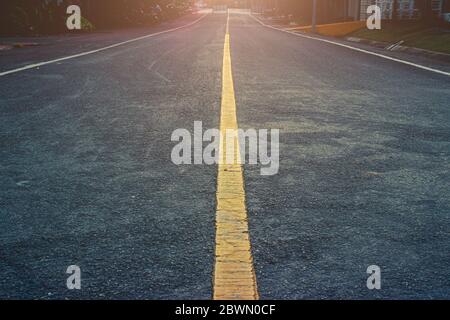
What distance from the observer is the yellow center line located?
2.00m

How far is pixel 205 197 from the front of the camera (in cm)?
300

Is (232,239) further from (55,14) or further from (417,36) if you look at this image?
(55,14)

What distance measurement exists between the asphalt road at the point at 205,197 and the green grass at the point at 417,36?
30.0 feet

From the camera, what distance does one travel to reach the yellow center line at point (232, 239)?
78.8 inches

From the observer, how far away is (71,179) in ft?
10.9

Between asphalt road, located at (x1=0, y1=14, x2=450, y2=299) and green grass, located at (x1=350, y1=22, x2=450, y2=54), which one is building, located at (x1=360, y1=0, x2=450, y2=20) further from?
asphalt road, located at (x1=0, y1=14, x2=450, y2=299)

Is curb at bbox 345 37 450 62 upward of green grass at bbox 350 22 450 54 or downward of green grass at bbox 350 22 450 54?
downward

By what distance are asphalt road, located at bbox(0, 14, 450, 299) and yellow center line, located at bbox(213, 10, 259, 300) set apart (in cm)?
4

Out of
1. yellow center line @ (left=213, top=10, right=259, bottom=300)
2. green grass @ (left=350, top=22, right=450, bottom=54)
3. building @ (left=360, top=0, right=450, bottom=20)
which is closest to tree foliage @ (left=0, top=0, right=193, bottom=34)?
green grass @ (left=350, top=22, right=450, bottom=54)

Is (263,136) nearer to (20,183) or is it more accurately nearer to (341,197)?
(341,197)

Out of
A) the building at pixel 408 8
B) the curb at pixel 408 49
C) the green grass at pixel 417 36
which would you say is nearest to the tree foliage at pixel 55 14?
the curb at pixel 408 49

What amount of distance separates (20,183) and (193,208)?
1112 mm

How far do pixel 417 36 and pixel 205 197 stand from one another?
54.7 ft
